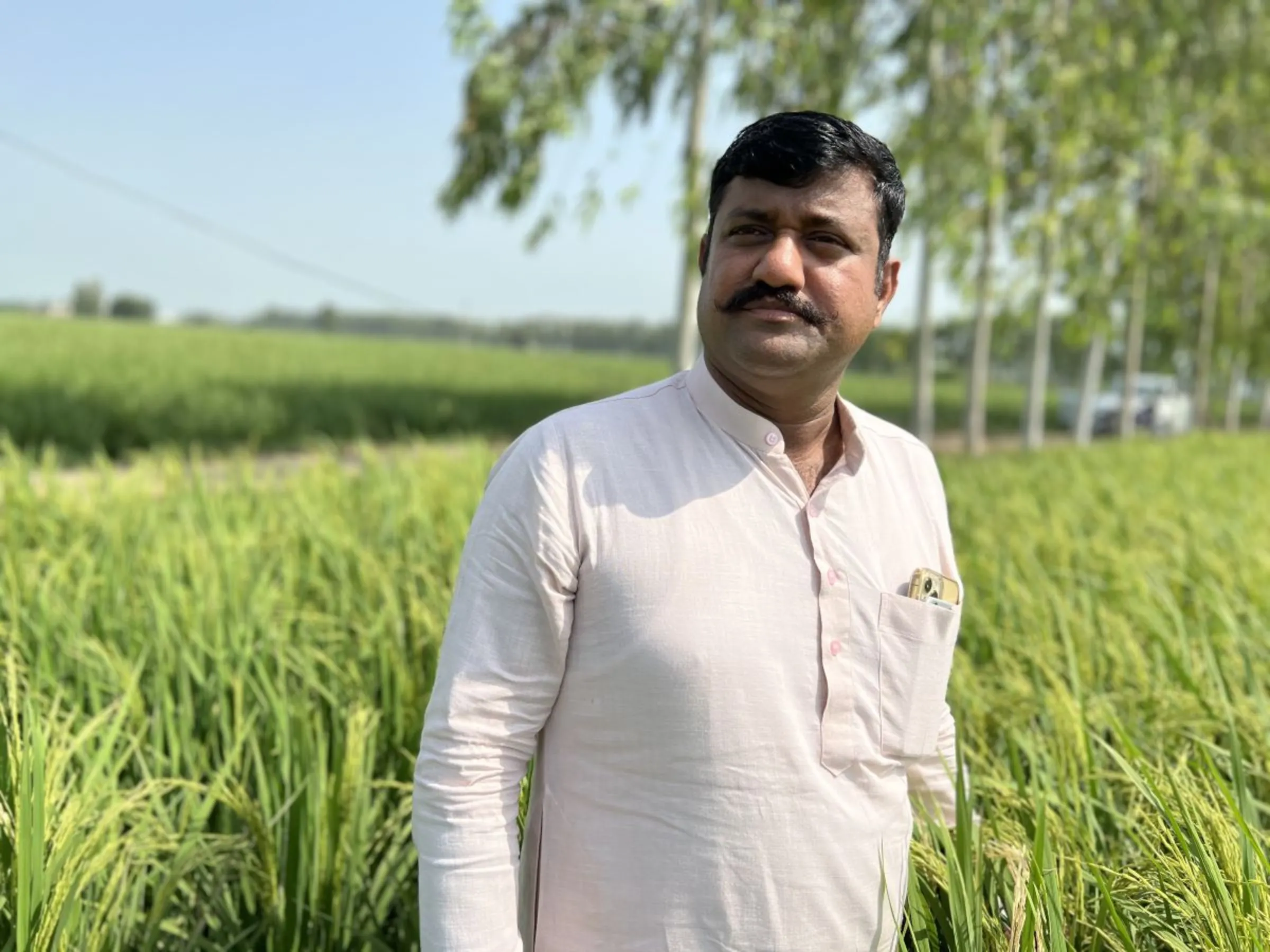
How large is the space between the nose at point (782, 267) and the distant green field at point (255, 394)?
15.0 feet

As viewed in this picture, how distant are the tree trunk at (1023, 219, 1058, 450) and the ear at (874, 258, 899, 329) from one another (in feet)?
30.7

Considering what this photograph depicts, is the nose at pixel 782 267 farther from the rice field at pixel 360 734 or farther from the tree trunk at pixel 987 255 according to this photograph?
the tree trunk at pixel 987 255

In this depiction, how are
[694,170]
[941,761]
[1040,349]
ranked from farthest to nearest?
[1040,349] < [694,170] < [941,761]

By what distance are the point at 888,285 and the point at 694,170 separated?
5.19 m

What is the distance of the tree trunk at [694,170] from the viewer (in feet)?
21.0

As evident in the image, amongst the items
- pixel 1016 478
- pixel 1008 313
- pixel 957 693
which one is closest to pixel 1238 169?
pixel 1008 313

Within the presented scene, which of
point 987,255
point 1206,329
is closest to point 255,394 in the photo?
point 987,255

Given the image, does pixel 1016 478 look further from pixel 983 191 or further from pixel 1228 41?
pixel 1228 41

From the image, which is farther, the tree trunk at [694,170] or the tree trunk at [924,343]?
the tree trunk at [924,343]

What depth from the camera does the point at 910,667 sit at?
129cm

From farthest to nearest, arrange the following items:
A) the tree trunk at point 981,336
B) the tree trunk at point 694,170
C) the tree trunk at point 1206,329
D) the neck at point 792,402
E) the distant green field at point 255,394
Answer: the tree trunk at point 1206,329
the distant green field at point 255,394
the tree trunk at point 981,336
the tree trunk at point 694,170
the neck at point 792,402

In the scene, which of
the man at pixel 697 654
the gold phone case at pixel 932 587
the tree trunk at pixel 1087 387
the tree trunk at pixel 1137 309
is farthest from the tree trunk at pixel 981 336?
the man at pixel 697 654

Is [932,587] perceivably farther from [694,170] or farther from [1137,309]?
[1137,309]

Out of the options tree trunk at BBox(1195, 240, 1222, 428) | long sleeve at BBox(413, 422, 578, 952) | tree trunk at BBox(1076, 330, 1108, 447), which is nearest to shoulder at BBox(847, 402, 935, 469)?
long sleeve at BBox(413, 422, 578, 952)
